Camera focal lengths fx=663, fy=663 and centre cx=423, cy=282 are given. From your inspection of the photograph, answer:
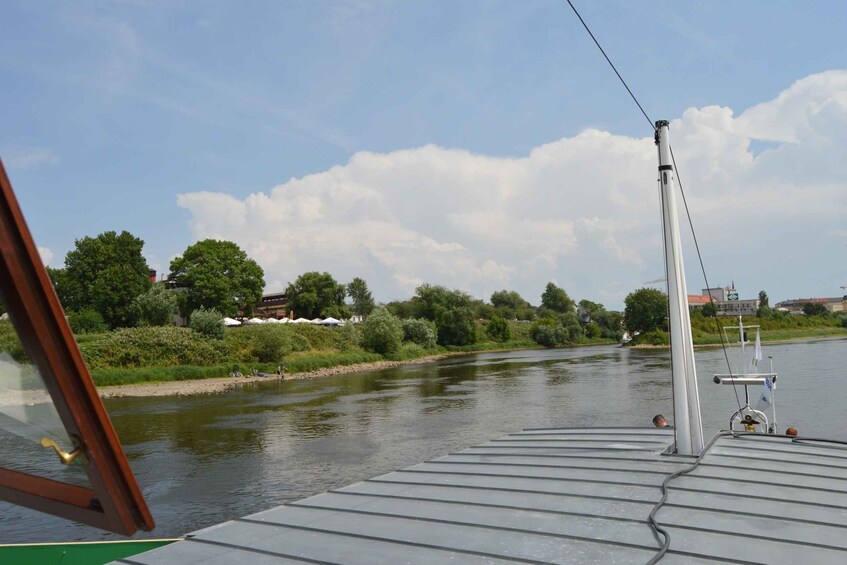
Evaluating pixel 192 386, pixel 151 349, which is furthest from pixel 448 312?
pixel 192 386

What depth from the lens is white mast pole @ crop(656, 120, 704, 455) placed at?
6895 millimetres

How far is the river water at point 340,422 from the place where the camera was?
1546 centimetres

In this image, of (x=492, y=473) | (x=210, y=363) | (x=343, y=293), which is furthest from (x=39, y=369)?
(x=343, y=293)

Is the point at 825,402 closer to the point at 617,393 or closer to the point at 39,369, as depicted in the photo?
the point at 617,393

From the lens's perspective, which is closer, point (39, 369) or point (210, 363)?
point (39, 369)

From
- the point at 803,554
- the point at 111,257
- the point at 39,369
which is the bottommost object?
the point at 803,554

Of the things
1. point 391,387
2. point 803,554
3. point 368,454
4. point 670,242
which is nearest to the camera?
point 803,554

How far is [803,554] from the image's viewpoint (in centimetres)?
390

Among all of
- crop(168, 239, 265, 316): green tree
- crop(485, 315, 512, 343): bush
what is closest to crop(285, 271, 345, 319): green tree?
crop(168, 239, 265, 316): green tree

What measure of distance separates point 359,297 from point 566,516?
9937 centimetres

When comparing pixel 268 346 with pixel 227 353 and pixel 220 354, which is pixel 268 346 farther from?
pixel 220 354

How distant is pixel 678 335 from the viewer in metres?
7.04

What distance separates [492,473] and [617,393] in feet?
87.2

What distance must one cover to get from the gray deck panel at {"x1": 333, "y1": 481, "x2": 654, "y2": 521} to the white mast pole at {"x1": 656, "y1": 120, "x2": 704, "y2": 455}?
2.09m
